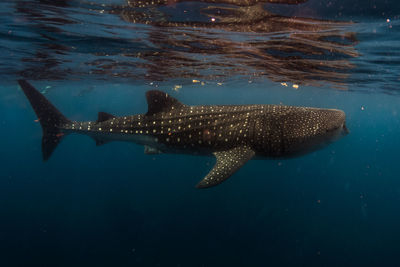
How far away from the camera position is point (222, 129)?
19.8 ft

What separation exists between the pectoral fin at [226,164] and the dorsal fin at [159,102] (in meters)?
2.02

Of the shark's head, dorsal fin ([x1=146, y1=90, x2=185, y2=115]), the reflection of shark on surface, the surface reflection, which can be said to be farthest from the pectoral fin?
the surface reflection

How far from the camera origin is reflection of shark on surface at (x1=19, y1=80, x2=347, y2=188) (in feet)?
17.9

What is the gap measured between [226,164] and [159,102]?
288 cm

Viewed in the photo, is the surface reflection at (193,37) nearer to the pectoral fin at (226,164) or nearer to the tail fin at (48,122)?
the tail fin at (48,122)

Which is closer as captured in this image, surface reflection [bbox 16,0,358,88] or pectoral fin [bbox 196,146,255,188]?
pectoral fin [bbox 196,146,255,188]

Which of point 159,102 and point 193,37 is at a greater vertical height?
point 193,37

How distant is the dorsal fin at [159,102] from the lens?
6.66m

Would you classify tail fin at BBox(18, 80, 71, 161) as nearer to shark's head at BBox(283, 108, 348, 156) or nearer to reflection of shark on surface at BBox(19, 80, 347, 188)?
reflection of shark on surface at BBox(19, 80, 347, 188)

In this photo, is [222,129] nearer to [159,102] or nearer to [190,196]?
[159,102]

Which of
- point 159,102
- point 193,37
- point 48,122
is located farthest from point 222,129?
point 48,122

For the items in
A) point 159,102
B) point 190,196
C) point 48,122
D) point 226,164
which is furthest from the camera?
point 190,196

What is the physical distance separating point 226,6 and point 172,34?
11.8ft

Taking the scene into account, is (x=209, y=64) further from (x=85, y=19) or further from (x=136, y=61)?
(x=85, y=19)
